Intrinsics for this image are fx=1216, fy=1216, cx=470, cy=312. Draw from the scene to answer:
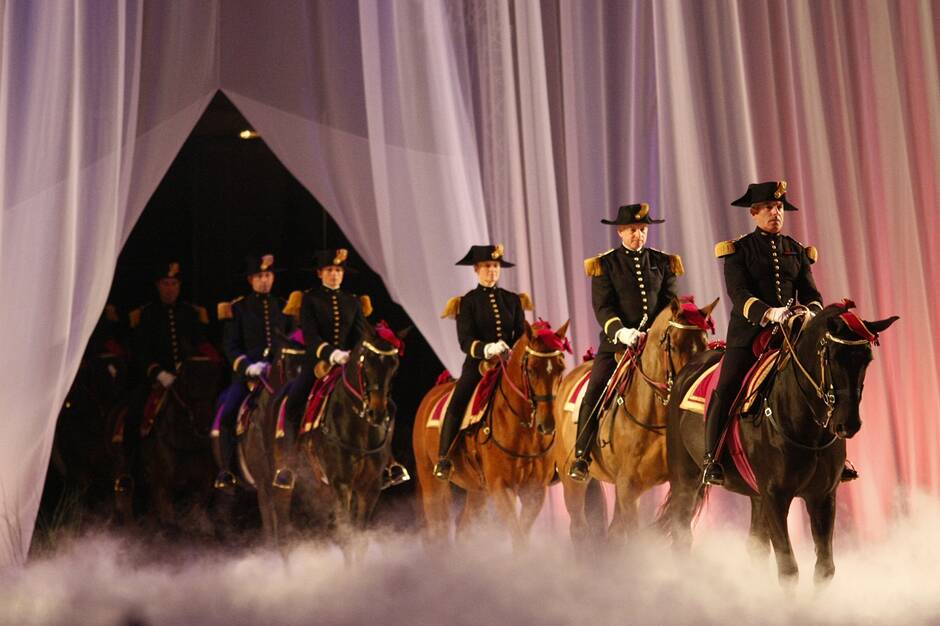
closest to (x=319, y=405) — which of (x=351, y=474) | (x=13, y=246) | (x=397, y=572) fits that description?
(x=351, y=474)

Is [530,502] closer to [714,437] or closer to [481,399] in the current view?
[481,399]

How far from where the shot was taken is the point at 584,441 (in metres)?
6.35

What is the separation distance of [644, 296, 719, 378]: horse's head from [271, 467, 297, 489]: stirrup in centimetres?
291

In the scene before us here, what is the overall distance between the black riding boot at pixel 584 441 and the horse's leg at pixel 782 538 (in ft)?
4.68

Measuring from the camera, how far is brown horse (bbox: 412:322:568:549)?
6430 mm

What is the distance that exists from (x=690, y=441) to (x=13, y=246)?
3.84m

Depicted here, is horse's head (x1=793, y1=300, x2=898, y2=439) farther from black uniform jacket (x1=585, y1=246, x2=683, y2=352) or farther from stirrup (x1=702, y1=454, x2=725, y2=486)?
black uniform jacket (x1=585, y1=246, x2=683, y2=352)

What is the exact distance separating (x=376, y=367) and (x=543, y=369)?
42.7 inches

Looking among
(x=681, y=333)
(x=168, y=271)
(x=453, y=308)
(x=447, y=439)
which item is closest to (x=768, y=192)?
(x=681, y=333)

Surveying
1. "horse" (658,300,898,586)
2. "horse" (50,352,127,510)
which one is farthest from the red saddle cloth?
"horse" (50,352,127,510)

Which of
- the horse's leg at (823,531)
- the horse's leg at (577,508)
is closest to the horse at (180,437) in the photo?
the horse's leg at (577,508)

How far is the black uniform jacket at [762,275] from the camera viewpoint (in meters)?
5.48

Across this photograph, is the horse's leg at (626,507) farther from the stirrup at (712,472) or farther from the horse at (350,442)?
the horse at (350,442)

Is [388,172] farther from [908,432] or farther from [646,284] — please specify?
[908,432]
